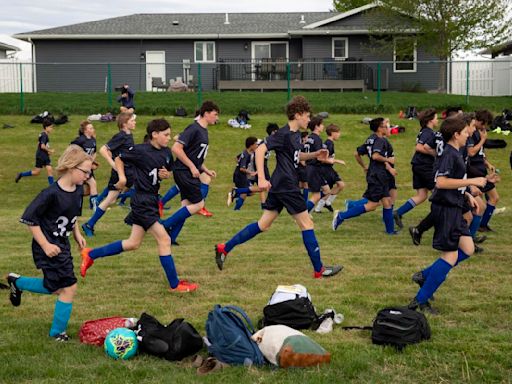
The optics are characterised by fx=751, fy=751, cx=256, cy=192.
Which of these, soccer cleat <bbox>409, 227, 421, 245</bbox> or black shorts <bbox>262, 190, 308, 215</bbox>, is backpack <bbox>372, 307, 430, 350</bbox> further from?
soccer cleat <bbox>409, 227, 421, 245</bbox>

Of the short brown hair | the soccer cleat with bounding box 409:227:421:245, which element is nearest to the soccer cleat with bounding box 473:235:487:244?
the soccer cleat with bounding box 409:227:421:245

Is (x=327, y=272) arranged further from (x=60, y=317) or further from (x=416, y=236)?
(x=60, y=317)

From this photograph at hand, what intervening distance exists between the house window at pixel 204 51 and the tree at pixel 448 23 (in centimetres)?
916

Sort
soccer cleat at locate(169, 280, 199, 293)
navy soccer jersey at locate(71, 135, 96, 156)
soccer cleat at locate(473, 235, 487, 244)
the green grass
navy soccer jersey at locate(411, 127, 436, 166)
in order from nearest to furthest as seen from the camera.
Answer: soccer cleat at locate(169, 280, 199, 293)
soccer cleat at locate(473, 235, 487, 244)
navy soccer jersey at locate(411, 127, 436, 166)
navy soccer jersey at locate(71, 135, 96, 156)
the green grass

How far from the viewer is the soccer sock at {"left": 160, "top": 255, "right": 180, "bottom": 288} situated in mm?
7789

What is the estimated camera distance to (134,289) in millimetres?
8094

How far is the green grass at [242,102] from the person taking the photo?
26.8m

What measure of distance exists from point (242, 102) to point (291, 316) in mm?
22424

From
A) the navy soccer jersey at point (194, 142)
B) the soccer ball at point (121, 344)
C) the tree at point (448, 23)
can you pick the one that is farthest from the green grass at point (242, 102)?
the soccer ball at point (121, 344)

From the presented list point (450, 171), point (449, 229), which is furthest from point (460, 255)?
point (450, 171)

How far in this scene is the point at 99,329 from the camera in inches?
241

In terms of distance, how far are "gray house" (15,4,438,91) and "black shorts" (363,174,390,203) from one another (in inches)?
866

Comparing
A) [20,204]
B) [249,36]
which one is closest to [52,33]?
[249,36]

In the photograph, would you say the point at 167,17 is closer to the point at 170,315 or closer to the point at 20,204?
the point at 20,204
